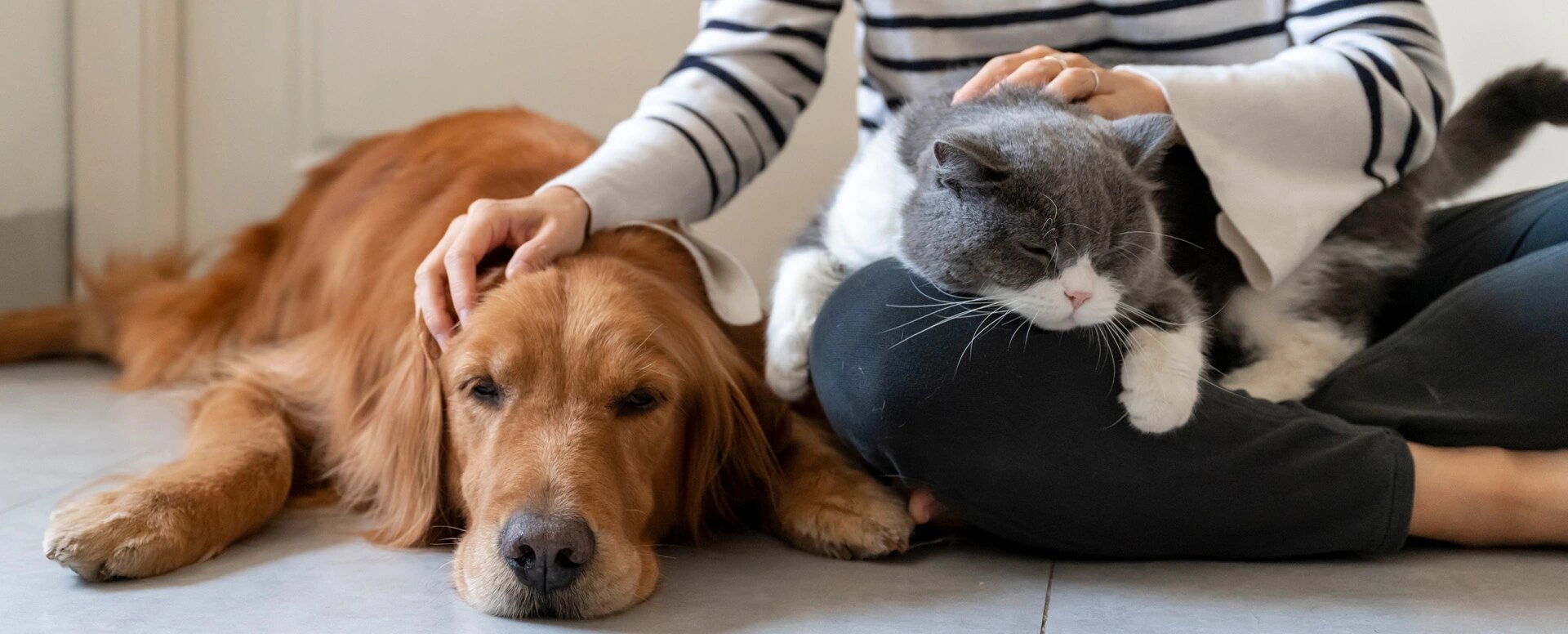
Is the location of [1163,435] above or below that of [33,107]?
above

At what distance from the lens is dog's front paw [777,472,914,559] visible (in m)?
1.51

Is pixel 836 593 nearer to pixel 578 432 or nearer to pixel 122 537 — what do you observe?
pixel 578 432

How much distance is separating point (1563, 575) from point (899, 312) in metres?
0.86

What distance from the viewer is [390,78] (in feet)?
10.4

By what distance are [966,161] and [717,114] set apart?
758 mm

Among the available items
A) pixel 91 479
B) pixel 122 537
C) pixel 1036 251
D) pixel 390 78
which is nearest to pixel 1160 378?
pixel 1036 251

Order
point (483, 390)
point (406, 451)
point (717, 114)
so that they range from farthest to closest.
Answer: point (717, 114) → point (406, 451) → point (483, 390)

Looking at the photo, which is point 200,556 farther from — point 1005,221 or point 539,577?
point 1005,221

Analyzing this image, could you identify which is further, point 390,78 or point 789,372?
point 390,78

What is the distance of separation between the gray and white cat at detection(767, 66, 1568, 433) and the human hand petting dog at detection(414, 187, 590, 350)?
0.31 m

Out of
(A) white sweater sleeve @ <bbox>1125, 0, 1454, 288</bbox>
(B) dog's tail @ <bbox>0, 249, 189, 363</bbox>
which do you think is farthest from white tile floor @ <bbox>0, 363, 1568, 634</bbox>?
(B) dog's tail @ <bbox>0, 249, 189, 363</bbox>

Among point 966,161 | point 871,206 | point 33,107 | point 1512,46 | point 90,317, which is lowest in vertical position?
point 90,317

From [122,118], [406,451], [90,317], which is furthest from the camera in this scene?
[122,118]

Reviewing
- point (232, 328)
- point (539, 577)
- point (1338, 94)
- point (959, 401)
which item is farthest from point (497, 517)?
point (232, 328)
